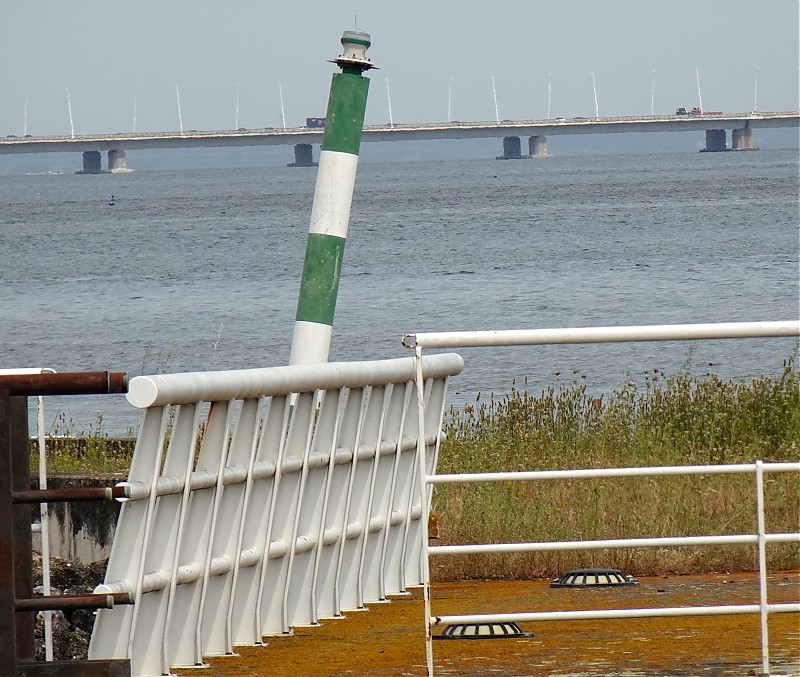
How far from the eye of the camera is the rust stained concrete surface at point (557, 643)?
562cm

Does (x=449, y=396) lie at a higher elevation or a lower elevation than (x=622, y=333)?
lower

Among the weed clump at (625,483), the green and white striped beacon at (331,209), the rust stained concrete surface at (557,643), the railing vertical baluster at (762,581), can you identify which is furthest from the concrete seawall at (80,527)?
the railing vertical baluster at (762,581)

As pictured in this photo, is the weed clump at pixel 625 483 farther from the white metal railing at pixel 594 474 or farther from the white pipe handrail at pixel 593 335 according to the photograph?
the white pipe handrail at pixel 593 335

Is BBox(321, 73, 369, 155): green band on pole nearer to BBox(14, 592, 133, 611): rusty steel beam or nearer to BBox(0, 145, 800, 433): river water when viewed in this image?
BBox(14, 592, 133, 611): rusty steel beam

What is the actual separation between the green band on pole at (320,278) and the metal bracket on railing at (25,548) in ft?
11.8

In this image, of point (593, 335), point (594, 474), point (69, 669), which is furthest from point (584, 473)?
point (69, 669)

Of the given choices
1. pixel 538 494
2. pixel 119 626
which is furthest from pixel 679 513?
pixel 119 626

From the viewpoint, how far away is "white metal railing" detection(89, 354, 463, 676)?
5.26m

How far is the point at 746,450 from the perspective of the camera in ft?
38.3

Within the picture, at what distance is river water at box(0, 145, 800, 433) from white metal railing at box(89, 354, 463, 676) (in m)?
8.30

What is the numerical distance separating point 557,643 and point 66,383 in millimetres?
2339

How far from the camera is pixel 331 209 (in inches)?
341

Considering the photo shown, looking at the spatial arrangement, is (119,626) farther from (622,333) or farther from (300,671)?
(622,333)

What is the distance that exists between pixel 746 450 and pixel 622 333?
6.81 meters
